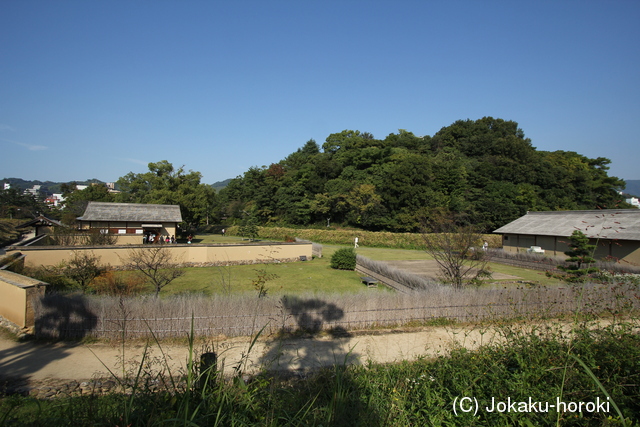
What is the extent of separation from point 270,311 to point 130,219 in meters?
27.7

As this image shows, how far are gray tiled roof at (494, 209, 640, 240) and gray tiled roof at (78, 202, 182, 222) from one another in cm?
3248

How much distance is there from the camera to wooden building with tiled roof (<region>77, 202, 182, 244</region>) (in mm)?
30380

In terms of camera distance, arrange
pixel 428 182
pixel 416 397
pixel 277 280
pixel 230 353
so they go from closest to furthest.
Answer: pixel 416 397
pixel 230 353
pixel 277 280
pixel 428 182

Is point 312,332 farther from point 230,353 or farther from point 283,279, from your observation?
point 283,279

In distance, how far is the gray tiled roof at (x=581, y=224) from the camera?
21523 mm

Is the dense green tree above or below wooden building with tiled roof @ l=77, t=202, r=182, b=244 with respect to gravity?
above

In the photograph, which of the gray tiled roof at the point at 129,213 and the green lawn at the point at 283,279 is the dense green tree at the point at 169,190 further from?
the green lawn at the point at 283,279

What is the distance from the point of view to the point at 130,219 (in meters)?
31.4

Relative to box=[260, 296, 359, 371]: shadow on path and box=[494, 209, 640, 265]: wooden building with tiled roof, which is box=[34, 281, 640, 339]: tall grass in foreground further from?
box=[494, 209, 640, 265]: wooden building with tiled roof

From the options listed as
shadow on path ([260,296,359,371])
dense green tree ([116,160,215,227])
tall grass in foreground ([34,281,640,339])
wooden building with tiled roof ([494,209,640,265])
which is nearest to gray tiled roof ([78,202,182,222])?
dense green tree ([116,160,215,227])

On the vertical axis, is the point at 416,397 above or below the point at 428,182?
below

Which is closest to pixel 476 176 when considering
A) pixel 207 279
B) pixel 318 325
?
pixel 207 279

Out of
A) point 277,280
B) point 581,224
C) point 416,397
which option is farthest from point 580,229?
point 416,397

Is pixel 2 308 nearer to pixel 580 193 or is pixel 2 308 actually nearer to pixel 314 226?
pixel 314 226
